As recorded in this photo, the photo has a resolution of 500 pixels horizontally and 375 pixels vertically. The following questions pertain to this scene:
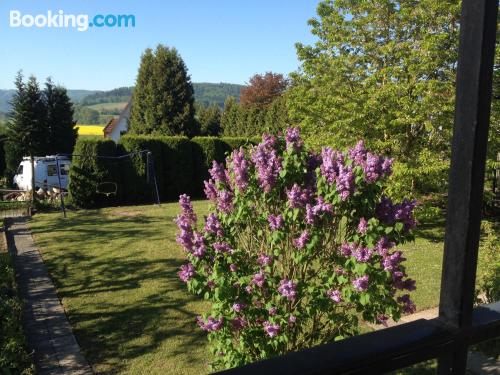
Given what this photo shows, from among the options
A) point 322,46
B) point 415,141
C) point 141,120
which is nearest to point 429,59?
point 415,141

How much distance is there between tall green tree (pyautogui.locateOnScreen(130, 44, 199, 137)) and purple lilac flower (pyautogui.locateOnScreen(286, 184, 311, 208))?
29947 mm

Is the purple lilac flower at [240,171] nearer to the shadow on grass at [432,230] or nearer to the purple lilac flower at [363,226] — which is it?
the purple lilac flower at [363,226]

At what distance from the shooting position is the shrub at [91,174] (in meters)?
17.7

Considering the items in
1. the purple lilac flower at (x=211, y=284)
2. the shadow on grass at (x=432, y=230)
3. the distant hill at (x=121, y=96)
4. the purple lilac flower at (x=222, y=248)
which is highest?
the distant hill at (x=121, y=96)

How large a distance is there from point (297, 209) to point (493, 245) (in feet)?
17.5

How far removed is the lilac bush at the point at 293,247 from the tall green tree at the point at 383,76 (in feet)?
23.4

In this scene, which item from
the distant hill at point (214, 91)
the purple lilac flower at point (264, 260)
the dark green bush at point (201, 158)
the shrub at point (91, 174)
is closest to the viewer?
the purple lilac flower at point (264, 260)

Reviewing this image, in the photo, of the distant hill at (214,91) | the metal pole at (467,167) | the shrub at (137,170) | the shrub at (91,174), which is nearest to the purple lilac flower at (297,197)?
the metal pole at (467,167)

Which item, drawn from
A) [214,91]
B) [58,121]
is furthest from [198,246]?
[214,91]

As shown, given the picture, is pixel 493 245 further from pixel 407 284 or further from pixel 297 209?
pixel 297 209

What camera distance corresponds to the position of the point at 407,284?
3.25 m

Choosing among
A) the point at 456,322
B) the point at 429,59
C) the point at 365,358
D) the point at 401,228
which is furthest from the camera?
→ the point at 429,59

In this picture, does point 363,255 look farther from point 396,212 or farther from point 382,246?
point 396,212

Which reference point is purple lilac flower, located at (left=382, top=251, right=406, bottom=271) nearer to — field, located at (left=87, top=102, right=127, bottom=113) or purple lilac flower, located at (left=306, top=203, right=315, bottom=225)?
purple lilac flower, located at (left=306, top=203, right=315, bottom=225)
